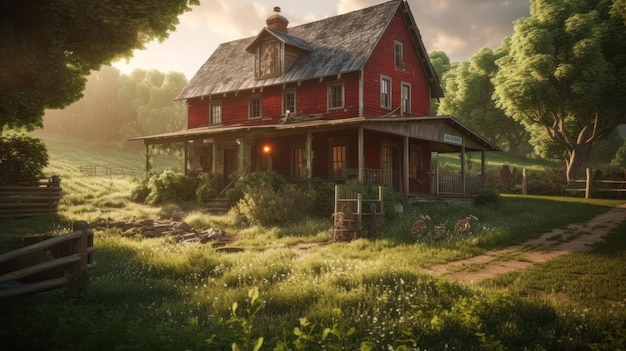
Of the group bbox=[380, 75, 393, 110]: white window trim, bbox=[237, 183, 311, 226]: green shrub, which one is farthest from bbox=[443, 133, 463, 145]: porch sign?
bbox=[237, 183, 311, 226]: green shrub

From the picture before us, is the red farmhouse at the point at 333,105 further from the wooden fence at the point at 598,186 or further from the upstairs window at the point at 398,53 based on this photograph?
the wooden fence at the point at 598,186

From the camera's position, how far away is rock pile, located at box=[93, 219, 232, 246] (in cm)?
1482

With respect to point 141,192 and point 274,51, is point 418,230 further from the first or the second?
point 141,192

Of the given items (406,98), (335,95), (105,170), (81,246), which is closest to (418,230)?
(81,246)

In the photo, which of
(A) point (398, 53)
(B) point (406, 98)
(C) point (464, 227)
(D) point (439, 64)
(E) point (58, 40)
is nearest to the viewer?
(E) point (58, 40)

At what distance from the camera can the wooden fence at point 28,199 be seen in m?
18.4

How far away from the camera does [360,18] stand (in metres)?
26.4

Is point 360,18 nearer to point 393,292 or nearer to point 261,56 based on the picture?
point 261,56

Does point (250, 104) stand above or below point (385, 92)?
below

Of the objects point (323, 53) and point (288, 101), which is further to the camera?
point (288, 101)

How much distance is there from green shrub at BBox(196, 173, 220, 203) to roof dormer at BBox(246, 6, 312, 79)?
690 cm

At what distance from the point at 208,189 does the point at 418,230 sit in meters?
13.7

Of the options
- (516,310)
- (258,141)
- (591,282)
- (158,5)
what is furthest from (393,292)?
(258,141)

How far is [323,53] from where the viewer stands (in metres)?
25.5
